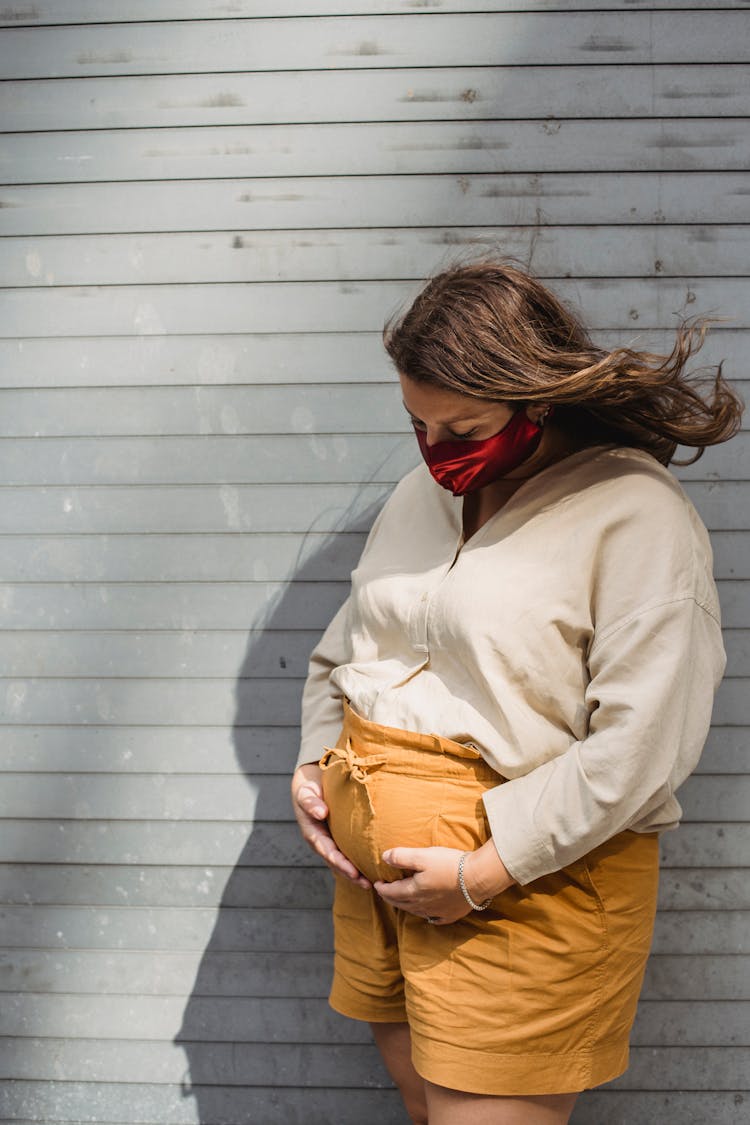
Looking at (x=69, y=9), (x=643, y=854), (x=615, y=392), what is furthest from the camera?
(x=69, y=9)

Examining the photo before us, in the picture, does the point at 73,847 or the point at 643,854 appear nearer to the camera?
the point at 643,854

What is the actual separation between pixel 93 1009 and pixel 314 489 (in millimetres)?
1336

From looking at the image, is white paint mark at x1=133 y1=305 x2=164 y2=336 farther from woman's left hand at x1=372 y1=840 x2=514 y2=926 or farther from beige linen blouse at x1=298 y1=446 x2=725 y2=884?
woman's left hand at x1=372 y1=840 x2=514 y2=926

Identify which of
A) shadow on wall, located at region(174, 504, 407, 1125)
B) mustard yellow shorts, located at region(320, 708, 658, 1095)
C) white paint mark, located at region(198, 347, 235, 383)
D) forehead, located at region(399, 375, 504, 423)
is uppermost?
forehead, located at region(399, 375, 504, 423)

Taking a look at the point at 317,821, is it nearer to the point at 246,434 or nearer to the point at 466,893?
the point at 466,893

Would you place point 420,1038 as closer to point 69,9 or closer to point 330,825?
point 330,825

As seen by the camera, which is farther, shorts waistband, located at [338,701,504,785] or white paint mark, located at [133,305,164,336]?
white paint mark, located at [133,305,164,336]

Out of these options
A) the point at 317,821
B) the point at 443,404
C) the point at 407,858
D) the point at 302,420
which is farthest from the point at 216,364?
the point at 407,858

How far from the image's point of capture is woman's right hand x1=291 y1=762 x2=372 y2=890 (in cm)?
179

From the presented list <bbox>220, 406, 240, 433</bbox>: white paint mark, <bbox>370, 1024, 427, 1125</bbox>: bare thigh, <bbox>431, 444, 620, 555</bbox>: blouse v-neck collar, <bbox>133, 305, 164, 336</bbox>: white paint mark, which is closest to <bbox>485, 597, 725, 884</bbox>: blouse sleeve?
<bbox>431, 444, 620, 555</bbox>: blouse v-neck collar

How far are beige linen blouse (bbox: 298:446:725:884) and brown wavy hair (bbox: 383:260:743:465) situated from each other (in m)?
0.10

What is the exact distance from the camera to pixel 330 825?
5.98ft

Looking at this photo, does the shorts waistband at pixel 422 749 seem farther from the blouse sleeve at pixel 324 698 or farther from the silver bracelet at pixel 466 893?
the blouse sleeve at pixel 324 698

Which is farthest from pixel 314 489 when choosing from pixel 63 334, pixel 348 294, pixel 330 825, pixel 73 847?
pixel 73 847
